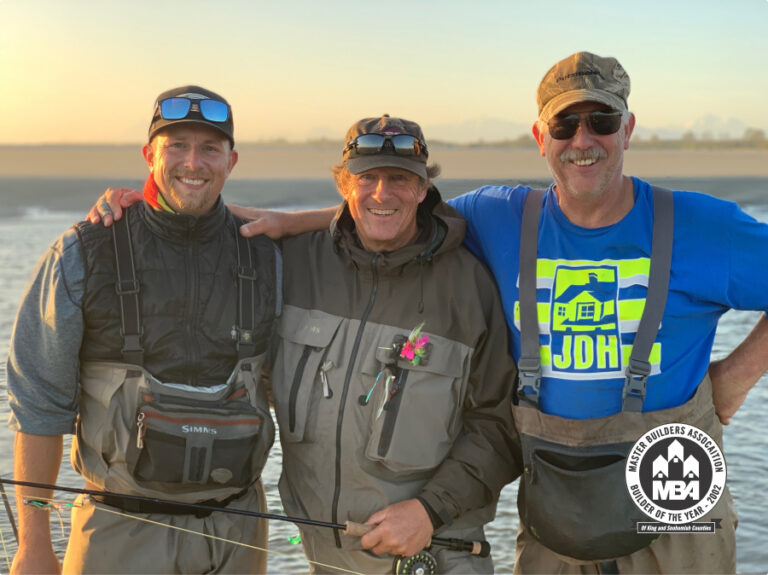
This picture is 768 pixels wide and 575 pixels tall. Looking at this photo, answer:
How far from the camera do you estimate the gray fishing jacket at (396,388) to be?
3564mm

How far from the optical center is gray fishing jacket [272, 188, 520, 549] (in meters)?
3.56

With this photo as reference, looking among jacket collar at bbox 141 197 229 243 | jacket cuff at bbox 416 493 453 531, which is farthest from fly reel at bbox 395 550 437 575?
jacket collar at bbox 141 197 229 243

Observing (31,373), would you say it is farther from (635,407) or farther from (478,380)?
(635,407)

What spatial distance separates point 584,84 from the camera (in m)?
3.66

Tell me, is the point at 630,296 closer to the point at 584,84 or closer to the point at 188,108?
the point at 584,84

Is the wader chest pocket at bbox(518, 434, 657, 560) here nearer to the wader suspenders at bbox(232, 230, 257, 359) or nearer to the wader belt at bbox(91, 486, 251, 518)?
the wader suspenders at bbox(232, 230, 257, 359)

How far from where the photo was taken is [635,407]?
3.46 metres

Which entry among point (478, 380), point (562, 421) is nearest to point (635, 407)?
point (562, 421)

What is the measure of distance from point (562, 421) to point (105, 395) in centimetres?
187

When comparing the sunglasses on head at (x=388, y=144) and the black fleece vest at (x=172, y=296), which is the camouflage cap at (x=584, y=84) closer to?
the sunglasses on head at (x=388, y=144)

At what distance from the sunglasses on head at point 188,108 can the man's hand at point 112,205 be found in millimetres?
374

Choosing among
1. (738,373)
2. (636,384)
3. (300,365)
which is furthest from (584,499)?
(300,365)

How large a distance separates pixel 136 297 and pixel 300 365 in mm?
743

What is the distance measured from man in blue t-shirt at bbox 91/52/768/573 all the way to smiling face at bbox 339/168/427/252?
1.49ft
